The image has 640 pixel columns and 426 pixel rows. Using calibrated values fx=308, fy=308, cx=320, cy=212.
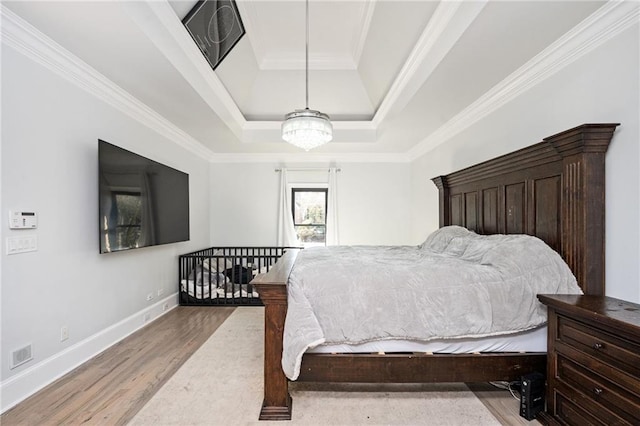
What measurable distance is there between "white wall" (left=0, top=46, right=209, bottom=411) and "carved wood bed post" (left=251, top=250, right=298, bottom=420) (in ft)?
5.17

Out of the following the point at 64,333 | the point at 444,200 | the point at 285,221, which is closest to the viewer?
the point at 64,333

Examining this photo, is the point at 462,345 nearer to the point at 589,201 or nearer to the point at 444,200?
the point at 589,201

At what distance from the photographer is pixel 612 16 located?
1786 mm

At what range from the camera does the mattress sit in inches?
75.0

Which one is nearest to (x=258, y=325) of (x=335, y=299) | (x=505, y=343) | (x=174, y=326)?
(x=174, y=326)

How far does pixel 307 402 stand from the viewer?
1974 mm

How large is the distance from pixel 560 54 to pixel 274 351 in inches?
109

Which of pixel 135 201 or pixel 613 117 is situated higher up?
pixel 613 117

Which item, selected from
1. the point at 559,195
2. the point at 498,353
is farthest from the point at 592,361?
the point at 559,195

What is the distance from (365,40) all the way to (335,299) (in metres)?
2.76

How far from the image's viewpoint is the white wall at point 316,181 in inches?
A: 222

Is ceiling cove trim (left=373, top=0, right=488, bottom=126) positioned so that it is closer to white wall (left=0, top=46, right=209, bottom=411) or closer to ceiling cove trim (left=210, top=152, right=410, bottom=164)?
ceiling cove trim (left=210, top=152, right=410, bottom=164)

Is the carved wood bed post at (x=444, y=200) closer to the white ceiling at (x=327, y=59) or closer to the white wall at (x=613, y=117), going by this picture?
the white ceiling at (x=327, y=59)

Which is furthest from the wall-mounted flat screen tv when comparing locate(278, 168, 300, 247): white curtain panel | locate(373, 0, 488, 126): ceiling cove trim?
locate(373, 0, 488, 126): ceiling cove trim
